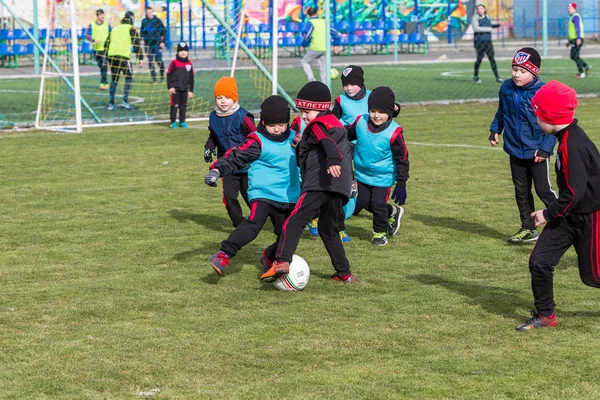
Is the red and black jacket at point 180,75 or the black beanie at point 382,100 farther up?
the red and black jacket at point 180,75

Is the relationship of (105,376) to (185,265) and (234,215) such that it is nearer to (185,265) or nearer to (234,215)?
(185,265)

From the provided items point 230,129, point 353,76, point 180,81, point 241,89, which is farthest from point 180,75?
point 230,129

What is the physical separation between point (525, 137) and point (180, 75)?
32.0 ft

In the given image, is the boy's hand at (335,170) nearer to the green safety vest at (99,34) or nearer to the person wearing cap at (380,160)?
the person wearing cap at (380,160)

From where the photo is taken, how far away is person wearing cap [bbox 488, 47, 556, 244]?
853 cm

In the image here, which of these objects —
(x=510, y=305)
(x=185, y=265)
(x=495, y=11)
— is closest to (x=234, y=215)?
(x=185, y=265)

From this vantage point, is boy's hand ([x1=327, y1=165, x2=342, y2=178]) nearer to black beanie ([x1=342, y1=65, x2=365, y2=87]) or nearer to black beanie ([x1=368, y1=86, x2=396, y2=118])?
black beanie ([x1=368, y1=86, x2=396, y2=118])

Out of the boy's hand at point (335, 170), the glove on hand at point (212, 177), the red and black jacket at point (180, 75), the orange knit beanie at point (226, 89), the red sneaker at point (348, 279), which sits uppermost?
the red and black jacket at point (180, 75)

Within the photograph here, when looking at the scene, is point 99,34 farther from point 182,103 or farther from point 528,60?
point 528,60

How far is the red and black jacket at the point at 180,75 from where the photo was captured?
17.5 m

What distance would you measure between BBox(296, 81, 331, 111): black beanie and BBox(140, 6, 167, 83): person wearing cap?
15.8m

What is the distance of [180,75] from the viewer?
17531 mm

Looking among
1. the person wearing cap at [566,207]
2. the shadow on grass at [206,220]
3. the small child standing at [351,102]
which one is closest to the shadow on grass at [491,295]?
the person wearing cap at [566,207]

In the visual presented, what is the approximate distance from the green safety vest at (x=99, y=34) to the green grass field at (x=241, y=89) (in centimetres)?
102
